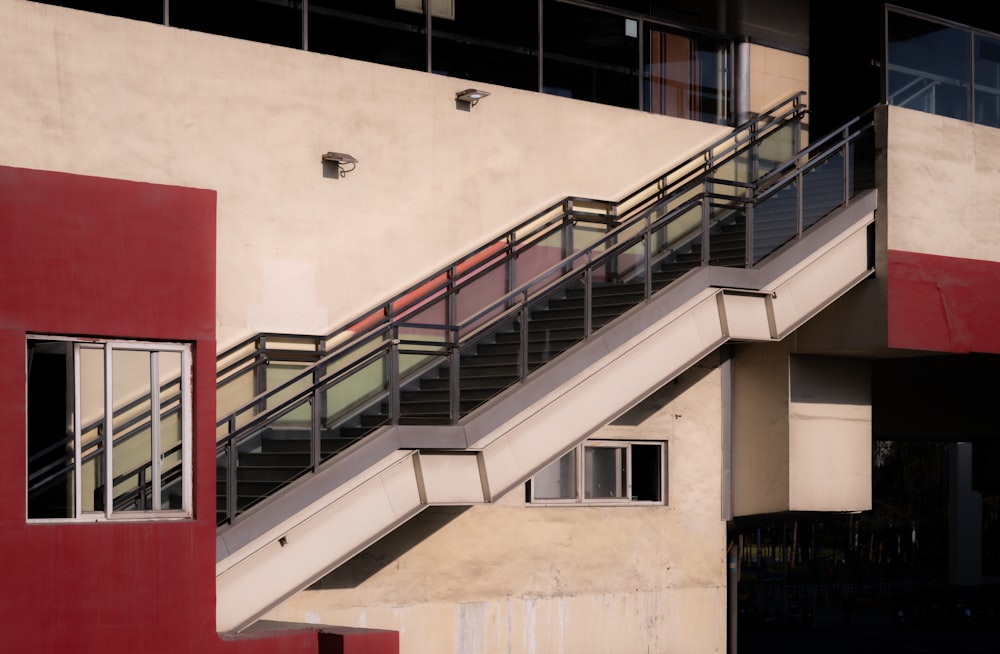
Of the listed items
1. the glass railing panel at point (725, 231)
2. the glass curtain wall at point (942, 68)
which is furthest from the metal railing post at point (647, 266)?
the glass curtain wall at point (942, 68)

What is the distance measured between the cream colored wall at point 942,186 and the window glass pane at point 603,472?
4508mm

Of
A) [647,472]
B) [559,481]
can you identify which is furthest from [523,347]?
[647,472]

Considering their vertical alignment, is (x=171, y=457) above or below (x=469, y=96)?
below

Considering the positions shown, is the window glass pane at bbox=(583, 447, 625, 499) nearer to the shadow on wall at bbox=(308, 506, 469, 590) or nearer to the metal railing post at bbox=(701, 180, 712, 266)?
the shadow on wall at bbox=(308, 506, 469, 590)

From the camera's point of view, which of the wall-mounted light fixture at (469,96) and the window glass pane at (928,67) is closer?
the wall-mounted light fixture at (469,96)

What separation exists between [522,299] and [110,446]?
Answer: 4.64 meters

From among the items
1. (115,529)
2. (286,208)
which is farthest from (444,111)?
(115,529)

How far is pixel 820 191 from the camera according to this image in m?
17.3

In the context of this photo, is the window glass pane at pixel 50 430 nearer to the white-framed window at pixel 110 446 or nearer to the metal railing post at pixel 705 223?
the white-framed window at pixel 110 446

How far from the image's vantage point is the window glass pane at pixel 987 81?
1947 centimetres

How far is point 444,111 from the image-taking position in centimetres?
1755

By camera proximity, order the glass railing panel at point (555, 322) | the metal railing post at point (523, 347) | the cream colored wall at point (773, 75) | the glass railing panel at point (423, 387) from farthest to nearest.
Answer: the cream colored wall at point (773, 75)
the glass railing panel at point (555, 322)
the metal railing post at point (523, 347)
the glass railing panel at point (423, 387)

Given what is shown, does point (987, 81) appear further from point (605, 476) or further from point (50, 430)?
point (50, 430)

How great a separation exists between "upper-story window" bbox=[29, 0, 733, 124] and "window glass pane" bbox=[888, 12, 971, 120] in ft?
9.38
